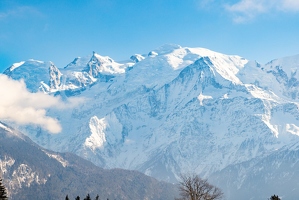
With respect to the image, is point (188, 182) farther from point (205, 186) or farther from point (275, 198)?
point (275, 198)

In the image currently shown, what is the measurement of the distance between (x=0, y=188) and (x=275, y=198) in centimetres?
3690

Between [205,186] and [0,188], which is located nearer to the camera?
[0,188]

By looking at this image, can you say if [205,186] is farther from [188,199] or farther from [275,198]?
[275,198]

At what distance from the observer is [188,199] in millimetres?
90688

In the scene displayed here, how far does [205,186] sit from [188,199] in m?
5.58

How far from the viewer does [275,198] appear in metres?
78.3

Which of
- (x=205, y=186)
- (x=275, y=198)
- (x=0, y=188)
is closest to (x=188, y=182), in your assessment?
(x=205, y=186)

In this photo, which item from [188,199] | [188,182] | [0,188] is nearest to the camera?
[0,188]

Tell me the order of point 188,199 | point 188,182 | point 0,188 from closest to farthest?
point 0,188 → point 188,182 → point 188,199

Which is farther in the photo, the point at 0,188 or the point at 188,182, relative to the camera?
the point at 188,182

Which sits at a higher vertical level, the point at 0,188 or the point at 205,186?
the point at 205,186

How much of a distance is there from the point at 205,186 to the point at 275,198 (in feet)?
39.1

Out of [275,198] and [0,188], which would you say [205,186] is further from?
[0,188]

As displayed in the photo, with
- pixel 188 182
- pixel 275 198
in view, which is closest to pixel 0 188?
pixel 188 182
